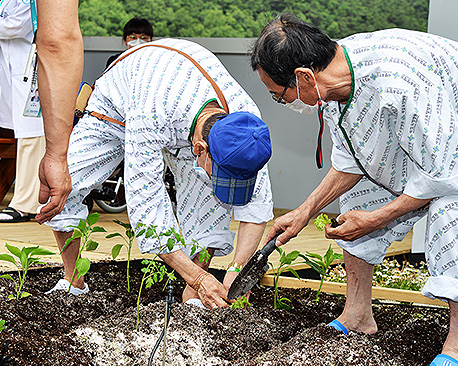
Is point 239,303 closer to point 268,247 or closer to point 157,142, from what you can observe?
point 268,247

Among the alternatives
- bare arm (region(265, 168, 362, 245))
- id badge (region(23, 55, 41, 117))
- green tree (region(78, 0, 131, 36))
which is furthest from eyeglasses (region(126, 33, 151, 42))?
green tree (region(78, 0, 131, 36))

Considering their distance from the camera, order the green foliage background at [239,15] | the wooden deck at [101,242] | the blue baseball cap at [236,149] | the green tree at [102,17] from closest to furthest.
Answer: the blue baseball cap at [236,149]
the wooden deck at [101,242]
the green foliage background at [239,15]
the green tree at [102,17]

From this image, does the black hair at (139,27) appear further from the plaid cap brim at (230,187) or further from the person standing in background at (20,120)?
the plaid cap brim at (230,187)

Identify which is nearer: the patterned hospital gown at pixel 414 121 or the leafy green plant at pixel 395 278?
the patterned hospital gown at pixel 414 121

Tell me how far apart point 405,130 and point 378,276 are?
67.3 inches

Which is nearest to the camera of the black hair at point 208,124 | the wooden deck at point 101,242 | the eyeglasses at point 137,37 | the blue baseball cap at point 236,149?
the blue baseball cap at point 236,149

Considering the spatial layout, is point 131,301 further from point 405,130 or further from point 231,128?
point 405,130

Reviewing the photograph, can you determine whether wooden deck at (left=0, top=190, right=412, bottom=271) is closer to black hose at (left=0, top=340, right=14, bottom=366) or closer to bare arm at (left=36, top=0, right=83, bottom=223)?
black hose at (left=0, top=340, right=14, bottom=366)

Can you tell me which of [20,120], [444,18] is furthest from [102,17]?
[444,18]

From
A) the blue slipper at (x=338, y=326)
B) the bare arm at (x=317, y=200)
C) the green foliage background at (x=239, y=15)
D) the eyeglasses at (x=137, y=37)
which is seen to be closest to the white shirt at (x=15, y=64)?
the eyeglasses at (x=137, y=37)

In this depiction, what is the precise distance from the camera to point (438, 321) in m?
2.16

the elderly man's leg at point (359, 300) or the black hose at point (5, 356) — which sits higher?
the black hose at point (5, 356)

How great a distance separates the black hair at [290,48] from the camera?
62.6 inches

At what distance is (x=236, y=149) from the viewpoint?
5.84ft
